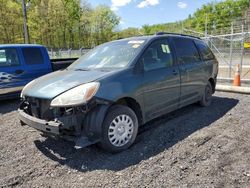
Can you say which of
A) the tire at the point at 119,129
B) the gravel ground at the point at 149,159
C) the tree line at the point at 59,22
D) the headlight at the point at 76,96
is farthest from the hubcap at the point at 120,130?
the tree line at the point at 59,22

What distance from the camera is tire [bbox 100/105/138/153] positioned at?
3.45 metres

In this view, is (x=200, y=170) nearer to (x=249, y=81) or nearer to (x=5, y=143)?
(x=5, y=143)

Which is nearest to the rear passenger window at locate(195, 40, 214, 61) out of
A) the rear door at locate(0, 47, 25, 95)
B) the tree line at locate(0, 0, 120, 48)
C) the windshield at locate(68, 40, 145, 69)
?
the windshield at locate(68, 40, 145, 69)

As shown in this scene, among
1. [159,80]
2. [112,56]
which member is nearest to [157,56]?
[159,80]

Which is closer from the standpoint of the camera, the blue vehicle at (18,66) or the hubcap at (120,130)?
the hubcap at (120,130)

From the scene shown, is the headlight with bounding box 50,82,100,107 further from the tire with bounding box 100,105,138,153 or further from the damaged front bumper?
the tire with bounding box 100,105,138,153

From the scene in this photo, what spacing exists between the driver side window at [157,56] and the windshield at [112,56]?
0.19 metres

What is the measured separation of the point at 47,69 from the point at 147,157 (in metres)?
5.31

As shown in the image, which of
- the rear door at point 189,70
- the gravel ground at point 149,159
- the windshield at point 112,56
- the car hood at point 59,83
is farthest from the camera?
the rear door at point 189,70

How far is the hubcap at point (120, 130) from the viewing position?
3.55 meters

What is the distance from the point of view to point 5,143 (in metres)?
4.21

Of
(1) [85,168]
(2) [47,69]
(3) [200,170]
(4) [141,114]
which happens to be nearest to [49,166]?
(1) [85,168]

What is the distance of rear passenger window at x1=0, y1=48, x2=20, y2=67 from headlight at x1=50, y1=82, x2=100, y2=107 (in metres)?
4.45

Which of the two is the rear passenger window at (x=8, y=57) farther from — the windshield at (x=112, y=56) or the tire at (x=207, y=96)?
the tire at (x=207, y=96)
